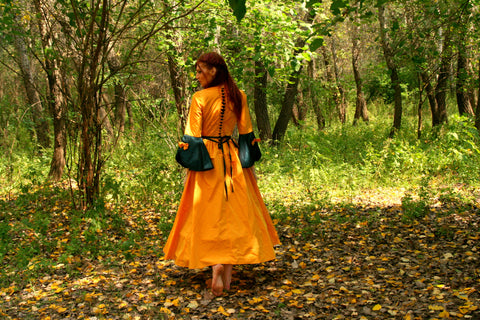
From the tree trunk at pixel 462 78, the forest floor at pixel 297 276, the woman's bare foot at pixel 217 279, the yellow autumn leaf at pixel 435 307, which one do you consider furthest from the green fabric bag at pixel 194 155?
the tree trunk at pixel 462 78

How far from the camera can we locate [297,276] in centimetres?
422

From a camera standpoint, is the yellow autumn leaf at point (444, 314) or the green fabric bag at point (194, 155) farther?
the green fabric bag at point (194, 155)

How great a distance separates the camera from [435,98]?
12609 mm

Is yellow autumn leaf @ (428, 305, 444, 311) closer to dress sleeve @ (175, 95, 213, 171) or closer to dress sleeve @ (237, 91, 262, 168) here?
dress sleeve @ (237, 91, 262, 168)

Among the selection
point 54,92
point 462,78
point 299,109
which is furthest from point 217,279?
point 299,109

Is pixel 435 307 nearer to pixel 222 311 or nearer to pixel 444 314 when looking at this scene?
pixel 444 314

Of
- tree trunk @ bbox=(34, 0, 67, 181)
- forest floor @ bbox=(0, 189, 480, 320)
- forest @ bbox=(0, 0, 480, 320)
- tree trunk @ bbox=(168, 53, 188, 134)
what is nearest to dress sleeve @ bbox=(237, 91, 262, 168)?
forest @ bbox=(0, 0, 480, 320)

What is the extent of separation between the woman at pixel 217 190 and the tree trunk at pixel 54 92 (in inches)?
88.3

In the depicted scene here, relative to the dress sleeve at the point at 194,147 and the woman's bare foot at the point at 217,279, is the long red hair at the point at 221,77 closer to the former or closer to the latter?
the dress sleeve at the point at 194,147

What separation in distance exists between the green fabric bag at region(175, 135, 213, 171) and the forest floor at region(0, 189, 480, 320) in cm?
109

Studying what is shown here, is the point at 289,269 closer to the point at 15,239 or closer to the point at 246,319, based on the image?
the point at 246,319

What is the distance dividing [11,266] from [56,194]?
7.49 feet

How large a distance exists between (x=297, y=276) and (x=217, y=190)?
3.99 ft

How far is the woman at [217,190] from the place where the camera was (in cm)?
370
